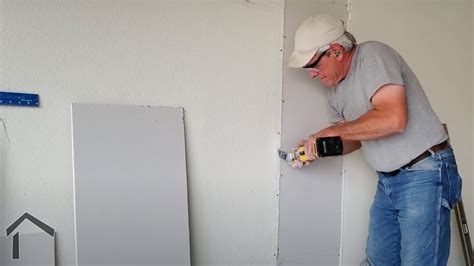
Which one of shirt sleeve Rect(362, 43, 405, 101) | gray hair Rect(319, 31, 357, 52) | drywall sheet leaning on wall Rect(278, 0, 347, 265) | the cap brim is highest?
gray hair Rect(319, 31, 357, 52)

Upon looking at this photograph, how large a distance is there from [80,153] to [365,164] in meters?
1.44

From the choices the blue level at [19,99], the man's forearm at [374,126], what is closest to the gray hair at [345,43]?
the man's forearm at [374,126]

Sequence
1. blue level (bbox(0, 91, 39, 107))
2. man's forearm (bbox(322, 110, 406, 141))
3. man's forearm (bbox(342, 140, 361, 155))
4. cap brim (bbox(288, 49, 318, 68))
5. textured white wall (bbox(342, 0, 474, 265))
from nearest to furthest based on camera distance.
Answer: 1. man's forearm (bbox(322, 110, 406, 141))
2. blue level (bbox(0, 91, 39, 107))
3. cap brim (bbox(288, 49, 318, 68))
4. man's forearm (bbox(342, 140, 361, 155))
5. textured white wall (bbox(342, 0, 474, 265))

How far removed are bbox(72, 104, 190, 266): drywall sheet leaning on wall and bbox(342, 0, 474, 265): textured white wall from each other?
3.04 ft

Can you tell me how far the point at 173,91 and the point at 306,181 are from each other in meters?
0.80

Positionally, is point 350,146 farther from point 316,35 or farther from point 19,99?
point 19,99

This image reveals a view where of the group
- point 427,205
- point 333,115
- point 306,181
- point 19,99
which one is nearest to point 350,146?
point 333,115

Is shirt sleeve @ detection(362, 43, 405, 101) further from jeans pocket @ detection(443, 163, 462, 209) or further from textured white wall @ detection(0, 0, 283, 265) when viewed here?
textured white wall @ detection(0, 0, 283, 265)

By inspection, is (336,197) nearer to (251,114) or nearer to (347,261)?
(347,261)

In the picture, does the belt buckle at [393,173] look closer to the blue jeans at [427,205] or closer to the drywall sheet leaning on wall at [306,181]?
the blue jeans at [427,205]

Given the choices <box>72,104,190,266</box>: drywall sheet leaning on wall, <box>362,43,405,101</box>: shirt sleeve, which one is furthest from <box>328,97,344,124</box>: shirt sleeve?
<box>72,104,190,266</box>: drywall sheet leaning on wall

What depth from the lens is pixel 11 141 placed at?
133 cm

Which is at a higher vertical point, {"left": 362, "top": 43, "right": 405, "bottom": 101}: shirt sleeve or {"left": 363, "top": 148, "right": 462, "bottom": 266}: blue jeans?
{"left": 362, "top": 43, "right": 405, "bottom": 101}: shirt sleeve

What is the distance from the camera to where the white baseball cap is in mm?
1374
